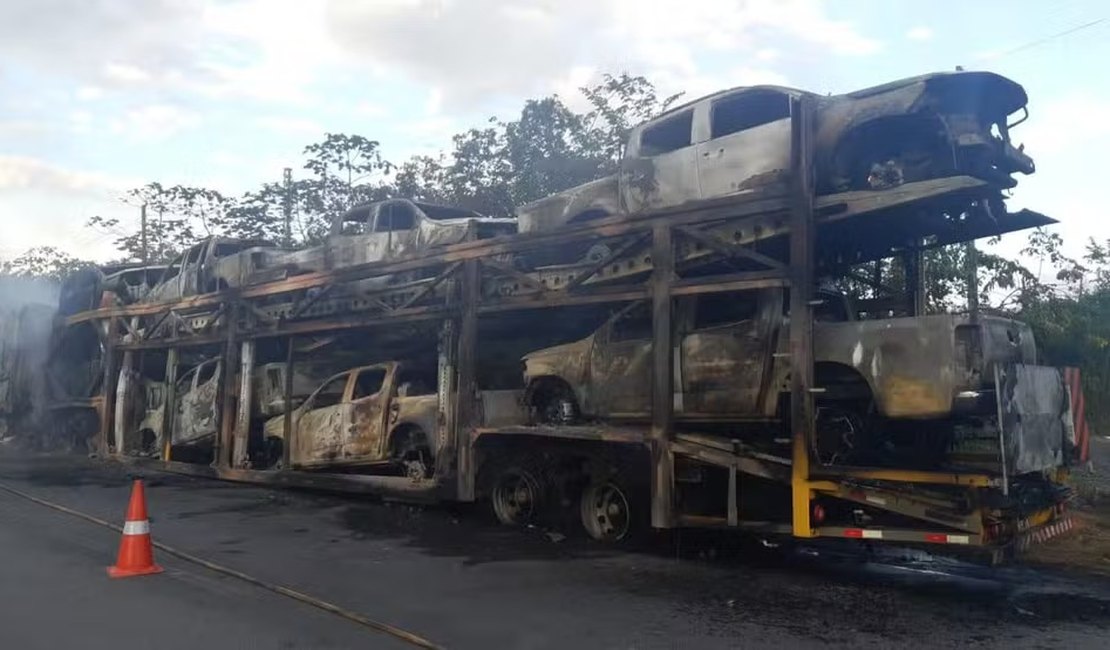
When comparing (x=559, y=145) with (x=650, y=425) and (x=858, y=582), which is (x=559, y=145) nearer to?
(x=650, y=425)

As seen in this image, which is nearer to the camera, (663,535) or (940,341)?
(940,341)

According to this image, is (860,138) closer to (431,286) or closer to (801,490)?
(801,490)

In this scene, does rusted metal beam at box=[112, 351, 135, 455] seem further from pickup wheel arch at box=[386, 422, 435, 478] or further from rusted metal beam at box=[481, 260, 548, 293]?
rusted metal beam at box=[481, 260, 548, 293]

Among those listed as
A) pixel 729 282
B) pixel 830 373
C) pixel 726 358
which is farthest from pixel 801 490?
pixel 729 282

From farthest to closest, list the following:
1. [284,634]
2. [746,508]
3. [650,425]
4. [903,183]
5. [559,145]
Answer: [559,145], [650,425], [746,508], [903,183], [284,634]

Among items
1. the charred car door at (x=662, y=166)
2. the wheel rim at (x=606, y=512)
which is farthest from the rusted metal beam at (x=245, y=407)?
the charred car door at (x=662, y=166)

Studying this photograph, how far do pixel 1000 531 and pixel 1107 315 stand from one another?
14.7 m

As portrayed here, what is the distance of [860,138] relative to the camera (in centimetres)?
721

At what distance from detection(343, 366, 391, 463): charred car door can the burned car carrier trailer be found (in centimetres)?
6

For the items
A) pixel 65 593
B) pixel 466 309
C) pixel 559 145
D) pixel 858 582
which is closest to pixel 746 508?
pixel 858 582

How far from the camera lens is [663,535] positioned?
8.48m

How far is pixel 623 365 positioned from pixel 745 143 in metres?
2.32

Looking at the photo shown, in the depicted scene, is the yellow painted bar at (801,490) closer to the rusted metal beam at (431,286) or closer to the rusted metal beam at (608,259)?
the rusted metal beam at (608,259)

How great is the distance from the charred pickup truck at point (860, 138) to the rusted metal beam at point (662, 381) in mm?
487
